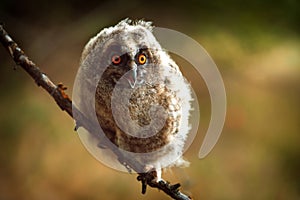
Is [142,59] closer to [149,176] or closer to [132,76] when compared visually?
[132,76]

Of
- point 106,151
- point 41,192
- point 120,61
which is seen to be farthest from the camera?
point 41,192

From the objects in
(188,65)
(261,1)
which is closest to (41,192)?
(188,65)

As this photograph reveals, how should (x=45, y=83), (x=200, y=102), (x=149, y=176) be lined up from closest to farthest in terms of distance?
(x=45, y=83) → (x=149, y=176) → (x=200, y=102)

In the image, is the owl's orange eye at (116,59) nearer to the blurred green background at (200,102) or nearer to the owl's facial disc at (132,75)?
the owl's facial disc at (132,75)

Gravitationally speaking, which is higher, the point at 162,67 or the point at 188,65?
the point at 188,65

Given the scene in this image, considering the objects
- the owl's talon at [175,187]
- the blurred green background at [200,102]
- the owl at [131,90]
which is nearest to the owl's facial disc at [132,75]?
the owl at [131,90]

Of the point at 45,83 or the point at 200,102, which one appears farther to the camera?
the point at 200,102

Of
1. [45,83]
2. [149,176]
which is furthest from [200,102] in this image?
[45,83]

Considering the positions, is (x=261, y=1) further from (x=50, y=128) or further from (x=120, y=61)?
(x=120, y=61)
